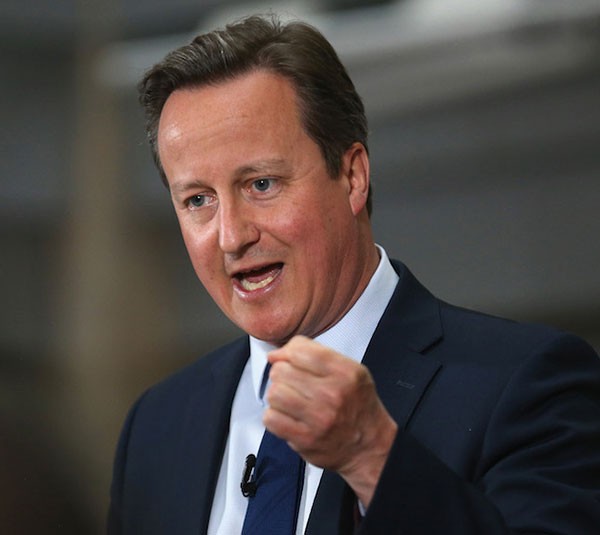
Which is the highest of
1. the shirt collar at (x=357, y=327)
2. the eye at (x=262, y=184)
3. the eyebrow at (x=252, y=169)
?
the eyebrow at (x=252, y=169)

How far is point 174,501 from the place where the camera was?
159 cm

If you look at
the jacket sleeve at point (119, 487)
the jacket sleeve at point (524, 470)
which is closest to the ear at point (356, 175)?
the jacket sleeve at point (524, 470)

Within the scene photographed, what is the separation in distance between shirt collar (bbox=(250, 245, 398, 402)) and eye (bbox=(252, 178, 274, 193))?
23cm

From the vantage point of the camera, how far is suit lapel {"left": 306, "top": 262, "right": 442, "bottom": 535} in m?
1.34

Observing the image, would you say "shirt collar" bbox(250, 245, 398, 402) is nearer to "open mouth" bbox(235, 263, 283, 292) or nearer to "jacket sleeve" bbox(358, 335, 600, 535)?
"open mouth" bbox(235, 263, 283, 292)

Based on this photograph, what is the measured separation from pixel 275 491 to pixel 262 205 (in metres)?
0.40

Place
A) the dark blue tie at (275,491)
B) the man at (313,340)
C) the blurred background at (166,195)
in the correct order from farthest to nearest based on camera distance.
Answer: the blurred background at (166,195) < the dark blue tie at (275,491) < the man at (313,340)

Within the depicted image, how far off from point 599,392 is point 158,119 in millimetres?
806

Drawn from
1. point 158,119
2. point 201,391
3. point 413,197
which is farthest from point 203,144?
point 413,197

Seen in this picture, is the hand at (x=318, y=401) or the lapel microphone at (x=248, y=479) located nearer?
the hand at (x=318, y=401)

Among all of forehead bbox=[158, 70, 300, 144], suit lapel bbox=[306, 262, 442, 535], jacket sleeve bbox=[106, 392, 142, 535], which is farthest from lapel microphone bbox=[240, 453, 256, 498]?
forehead bbox=[158, 70, 300, 144]

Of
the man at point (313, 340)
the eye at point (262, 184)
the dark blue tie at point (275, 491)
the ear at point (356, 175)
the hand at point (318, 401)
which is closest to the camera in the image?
the hand at point (318, 401)

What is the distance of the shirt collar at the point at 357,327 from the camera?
156cm

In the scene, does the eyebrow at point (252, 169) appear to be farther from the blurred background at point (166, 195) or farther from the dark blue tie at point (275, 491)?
the blurred background at point (166, 195)
